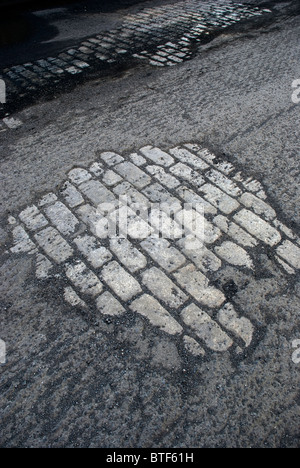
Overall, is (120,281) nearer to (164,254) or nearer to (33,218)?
(164,254)

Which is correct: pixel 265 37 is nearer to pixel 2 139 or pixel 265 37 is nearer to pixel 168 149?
pixel 168 149

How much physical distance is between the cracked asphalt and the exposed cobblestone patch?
2 centimetres

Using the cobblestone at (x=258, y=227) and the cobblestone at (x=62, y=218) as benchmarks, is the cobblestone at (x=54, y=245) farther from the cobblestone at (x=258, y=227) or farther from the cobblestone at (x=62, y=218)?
the cobblestone at (x=258, y=227)

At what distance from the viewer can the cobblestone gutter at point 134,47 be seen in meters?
5.34

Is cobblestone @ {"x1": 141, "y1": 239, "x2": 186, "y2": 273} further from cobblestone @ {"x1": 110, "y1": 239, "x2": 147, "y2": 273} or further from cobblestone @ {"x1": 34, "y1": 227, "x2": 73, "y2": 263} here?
cobblestone @ {"x1": 34, "y1": 227, "x2": 73, "y2": 263}

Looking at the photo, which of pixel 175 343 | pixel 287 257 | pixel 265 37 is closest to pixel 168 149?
pixel 287 257

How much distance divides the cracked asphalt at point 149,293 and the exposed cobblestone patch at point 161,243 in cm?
2

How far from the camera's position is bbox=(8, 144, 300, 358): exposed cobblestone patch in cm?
263

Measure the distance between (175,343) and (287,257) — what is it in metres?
1.32


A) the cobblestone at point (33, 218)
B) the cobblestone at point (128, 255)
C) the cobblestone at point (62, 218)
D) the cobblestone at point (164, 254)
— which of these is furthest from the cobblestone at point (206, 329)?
the cobblestone at point (33, 218)

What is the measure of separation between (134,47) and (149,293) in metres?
5.45

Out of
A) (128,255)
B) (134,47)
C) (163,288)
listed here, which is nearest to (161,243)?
(128,255)

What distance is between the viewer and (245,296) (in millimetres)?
2736

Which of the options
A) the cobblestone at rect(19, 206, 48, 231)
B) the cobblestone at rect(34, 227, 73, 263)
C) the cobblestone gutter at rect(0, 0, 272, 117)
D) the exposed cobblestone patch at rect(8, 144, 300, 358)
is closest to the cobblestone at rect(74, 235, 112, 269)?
the exposed cobblestone patch at rect(8, 144, 300, 358)
